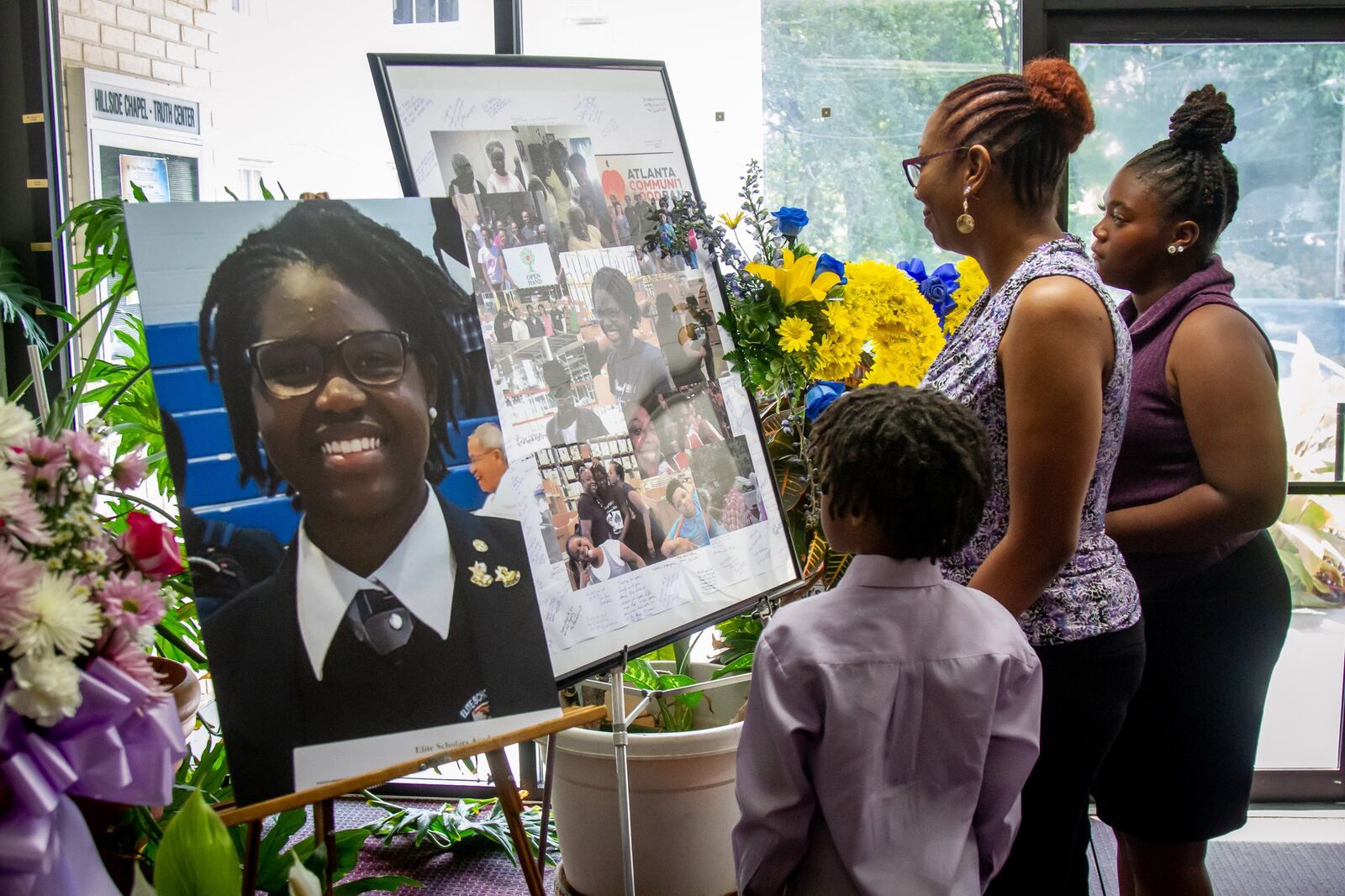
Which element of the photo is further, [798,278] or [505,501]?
[798,278]

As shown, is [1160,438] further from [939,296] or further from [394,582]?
[394,582]

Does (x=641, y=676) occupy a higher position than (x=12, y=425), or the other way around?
(x=12, y=425)

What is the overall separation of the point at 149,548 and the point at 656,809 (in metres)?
1.17

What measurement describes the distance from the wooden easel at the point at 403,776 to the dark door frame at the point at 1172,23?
2.08 m

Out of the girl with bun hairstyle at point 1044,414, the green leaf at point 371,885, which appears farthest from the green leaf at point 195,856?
the girl with bun hairstyle at point 1044,414

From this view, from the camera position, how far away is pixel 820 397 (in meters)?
1.88

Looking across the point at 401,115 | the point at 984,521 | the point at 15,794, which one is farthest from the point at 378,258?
the point at 984,521

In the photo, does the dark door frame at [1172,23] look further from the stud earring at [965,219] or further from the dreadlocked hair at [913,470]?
the dreadlocked hair at [913,470]

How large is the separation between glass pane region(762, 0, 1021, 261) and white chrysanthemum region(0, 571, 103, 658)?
7.24 feet

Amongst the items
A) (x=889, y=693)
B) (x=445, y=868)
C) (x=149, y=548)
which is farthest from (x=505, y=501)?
(x=445, y=868)

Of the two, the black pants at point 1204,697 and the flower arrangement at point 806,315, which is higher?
the flower arrangement at point 806,315

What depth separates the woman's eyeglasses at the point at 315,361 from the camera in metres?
1.26

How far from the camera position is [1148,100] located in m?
2.79

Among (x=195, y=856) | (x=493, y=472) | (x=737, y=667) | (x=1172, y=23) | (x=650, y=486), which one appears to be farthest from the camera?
(x=1172, y=23)
